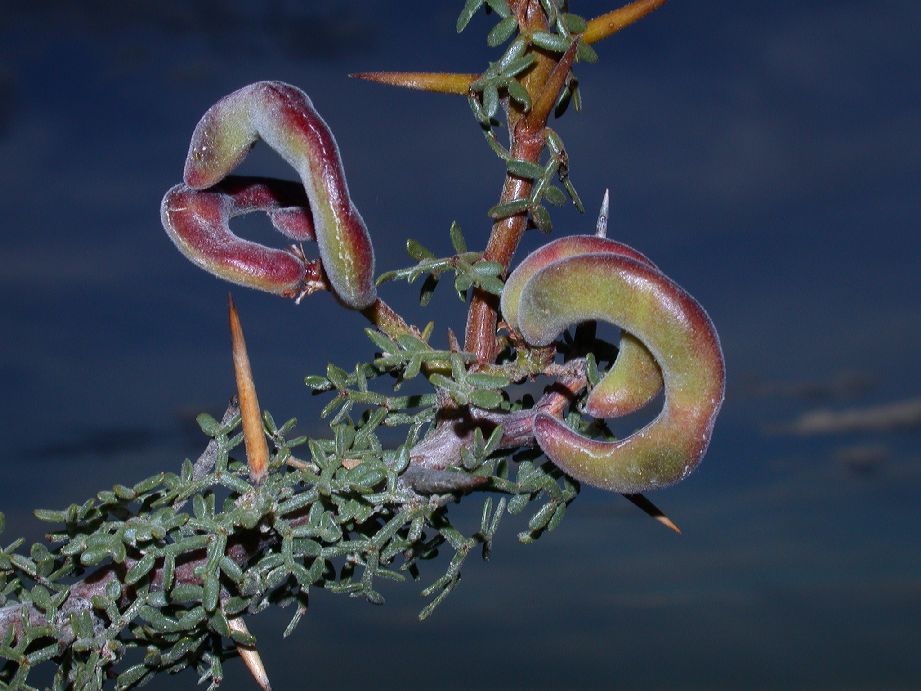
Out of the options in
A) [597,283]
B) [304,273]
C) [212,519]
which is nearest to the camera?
[597,283]

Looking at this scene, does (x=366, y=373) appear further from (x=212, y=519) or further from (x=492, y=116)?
(x=492, y=116)

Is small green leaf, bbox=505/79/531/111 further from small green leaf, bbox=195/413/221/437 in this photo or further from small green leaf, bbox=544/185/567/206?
small green leaf, bbox=195/413/221/437

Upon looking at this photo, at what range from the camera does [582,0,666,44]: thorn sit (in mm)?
1913

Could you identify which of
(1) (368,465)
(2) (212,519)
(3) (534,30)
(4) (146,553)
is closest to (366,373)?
(1) (368,465)

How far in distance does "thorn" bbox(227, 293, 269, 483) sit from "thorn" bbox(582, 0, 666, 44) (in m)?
0.93

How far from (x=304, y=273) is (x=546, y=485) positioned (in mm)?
678

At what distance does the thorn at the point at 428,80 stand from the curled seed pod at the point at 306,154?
22 cm

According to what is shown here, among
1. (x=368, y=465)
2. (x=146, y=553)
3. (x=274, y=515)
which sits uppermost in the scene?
(x=368, y=465)

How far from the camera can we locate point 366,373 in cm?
210

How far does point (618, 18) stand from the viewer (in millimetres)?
1938

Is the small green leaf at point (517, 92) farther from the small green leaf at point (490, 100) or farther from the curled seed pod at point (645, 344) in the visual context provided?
the curled seed pod at point (645, 344)

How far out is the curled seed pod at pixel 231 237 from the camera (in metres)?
2.02

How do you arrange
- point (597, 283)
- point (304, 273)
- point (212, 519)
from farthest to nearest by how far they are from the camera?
point (304, 273), point (212, 519), point (597, 283)

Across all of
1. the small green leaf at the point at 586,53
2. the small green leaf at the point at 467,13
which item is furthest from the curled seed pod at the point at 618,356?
the small green leaf at the point at 467,13
